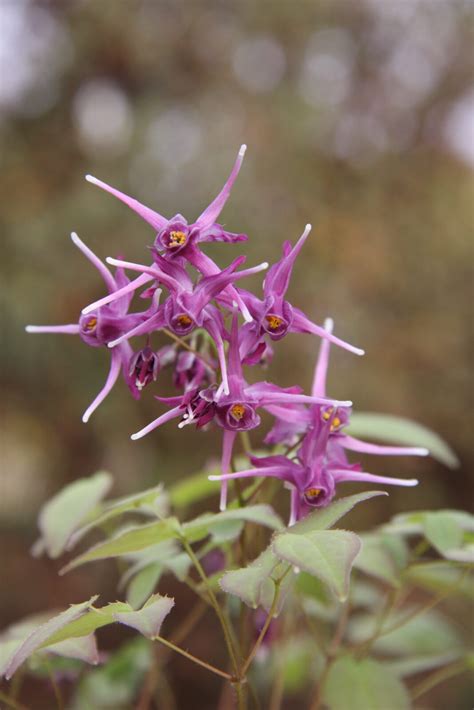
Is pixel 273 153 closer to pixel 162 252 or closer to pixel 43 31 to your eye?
pixel 43 31

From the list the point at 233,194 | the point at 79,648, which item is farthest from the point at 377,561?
the point at 233,194

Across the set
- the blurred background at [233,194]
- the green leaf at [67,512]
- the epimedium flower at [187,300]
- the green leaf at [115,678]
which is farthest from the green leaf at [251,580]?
the blurred background at [233,194]

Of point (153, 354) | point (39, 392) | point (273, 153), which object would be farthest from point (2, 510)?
point (153, 354)

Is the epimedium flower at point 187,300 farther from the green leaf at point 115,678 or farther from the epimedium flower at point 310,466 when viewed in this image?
the green leaf at point 115,678

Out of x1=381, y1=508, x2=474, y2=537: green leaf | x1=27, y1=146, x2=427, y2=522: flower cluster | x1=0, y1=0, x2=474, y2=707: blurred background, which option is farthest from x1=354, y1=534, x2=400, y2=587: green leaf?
x1=0, y1=0, x2=474, y2=707: blurred background

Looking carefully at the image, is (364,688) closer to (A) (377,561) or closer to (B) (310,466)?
(A) (377,561)

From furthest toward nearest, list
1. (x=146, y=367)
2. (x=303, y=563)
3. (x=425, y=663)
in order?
1. (x=425, y=663)
2. (x=146, y=367)
3. (x=303, y=563)
